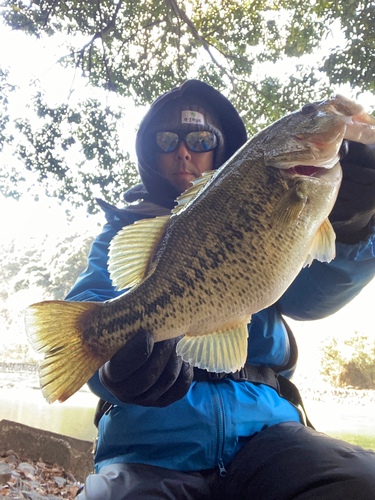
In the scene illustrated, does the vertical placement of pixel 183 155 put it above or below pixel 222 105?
below

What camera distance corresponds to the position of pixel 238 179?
4.10 ft

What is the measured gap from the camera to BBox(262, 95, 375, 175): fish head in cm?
123

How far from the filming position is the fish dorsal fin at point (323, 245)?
1196 mm

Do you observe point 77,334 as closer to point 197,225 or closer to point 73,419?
point 197,225

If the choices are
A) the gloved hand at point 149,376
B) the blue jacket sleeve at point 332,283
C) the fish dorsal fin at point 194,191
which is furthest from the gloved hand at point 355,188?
the gloved hand at point 149,376

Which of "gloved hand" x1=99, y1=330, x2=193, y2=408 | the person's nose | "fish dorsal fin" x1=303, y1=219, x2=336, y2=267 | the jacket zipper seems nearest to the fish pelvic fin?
"gloved hand" x1=99, y1=330, x2=193, y2=408

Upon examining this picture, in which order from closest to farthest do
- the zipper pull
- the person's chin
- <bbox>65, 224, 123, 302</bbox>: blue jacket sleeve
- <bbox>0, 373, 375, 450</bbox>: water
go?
the zipper pull → <bbox>65, 224, 123, 302</bbox>: blue jacket sleeve → the person's chin → <bbox>0, 373, 375, 450</bbox>: water

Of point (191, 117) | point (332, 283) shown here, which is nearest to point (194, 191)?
point (332, 283)

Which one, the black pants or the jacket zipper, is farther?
the jacket zipper

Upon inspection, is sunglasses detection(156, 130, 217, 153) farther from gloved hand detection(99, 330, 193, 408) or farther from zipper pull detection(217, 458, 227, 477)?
zipper pull detection(217, 458, 227, 477)

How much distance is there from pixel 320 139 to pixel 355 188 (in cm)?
27

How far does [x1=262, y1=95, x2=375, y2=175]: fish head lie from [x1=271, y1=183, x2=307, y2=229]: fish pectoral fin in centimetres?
13

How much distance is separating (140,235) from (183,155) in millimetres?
1335

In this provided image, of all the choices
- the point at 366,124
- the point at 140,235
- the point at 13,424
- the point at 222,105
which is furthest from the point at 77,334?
the point at 13,424
